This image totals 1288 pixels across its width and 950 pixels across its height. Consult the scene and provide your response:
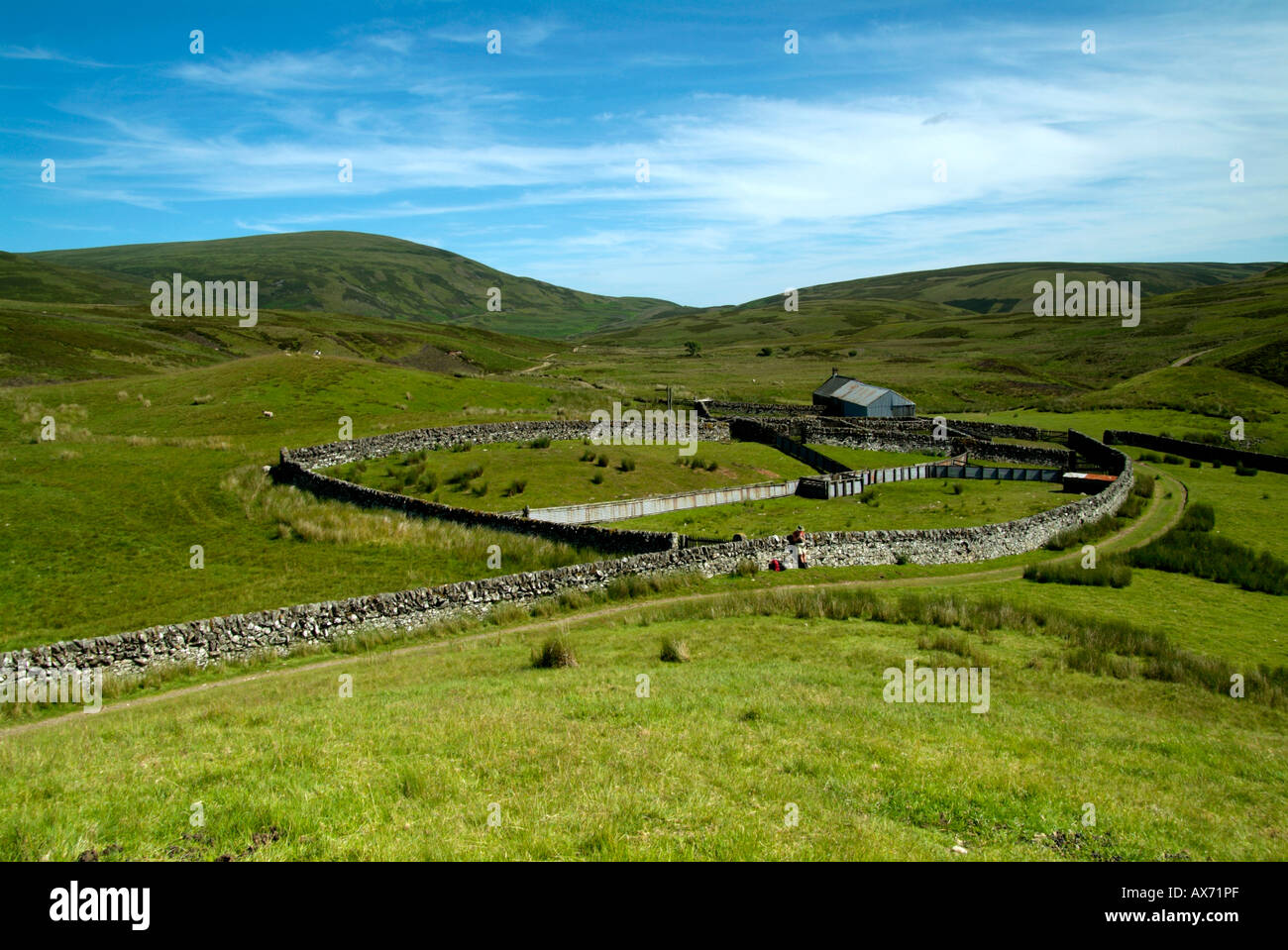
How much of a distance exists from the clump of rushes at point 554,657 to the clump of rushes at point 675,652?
2084 millimetres

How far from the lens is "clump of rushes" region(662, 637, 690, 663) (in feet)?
56.3

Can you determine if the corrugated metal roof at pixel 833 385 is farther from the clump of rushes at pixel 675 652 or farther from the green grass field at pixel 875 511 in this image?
the clump of rushes at pixel 675 652

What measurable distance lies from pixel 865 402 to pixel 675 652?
Result: 6048cm

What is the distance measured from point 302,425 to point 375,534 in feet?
88.5

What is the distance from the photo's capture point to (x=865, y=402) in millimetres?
73250

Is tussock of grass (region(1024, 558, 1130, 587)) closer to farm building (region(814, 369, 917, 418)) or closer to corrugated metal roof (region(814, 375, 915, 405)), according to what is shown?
farm building (region(814, 369, 917, 418))

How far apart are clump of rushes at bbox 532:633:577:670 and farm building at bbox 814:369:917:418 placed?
60001 millimetres

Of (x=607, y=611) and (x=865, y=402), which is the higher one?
(x=865, y=402)

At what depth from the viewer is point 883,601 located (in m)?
22.4

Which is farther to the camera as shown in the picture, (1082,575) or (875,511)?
(875,511)

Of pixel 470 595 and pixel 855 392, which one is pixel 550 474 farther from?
pixel 855 392

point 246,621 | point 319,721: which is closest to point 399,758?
point 319,721

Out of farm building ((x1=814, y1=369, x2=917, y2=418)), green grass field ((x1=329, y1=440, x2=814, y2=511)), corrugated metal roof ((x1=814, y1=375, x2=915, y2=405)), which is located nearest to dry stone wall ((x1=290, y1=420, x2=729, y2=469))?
green grass field ((x1=329, y1=440, x2=814, y2=511))

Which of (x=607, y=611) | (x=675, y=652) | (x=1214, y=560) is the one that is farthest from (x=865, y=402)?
(x=675, y=652)
